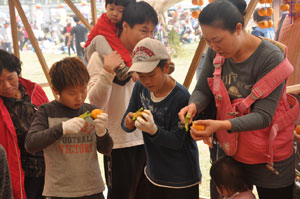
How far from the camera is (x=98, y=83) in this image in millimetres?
2031

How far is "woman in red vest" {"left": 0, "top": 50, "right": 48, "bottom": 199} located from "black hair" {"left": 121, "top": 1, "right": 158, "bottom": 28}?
0.80 meters

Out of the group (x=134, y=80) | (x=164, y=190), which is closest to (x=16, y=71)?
(x=134, y=80)

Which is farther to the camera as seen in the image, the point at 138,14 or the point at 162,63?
the point at 138,14

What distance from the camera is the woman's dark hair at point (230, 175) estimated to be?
1742 millimetres

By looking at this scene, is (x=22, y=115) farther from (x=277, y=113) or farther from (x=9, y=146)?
(x=277, y=113)

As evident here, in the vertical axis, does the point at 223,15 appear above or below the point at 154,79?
above

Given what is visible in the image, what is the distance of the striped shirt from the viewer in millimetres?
2279

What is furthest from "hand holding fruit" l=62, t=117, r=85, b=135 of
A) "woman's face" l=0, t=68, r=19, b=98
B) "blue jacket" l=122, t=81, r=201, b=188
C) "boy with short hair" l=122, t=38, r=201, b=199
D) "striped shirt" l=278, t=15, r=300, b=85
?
"striped shirt" l=278, t=15, r=300, b=85

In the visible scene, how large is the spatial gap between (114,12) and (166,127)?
0.85 meters

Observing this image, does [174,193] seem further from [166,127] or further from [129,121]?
[129,121]

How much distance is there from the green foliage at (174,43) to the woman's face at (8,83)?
19.4ft

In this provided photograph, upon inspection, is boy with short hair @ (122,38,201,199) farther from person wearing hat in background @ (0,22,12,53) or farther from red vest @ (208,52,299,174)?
person wearing hat in background @ (0,22,12,53)

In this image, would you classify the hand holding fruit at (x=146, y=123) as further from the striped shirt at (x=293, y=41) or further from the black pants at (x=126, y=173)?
the striped shirt at (x=293, y=41)

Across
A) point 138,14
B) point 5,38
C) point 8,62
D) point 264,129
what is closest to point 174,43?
point 5,38
